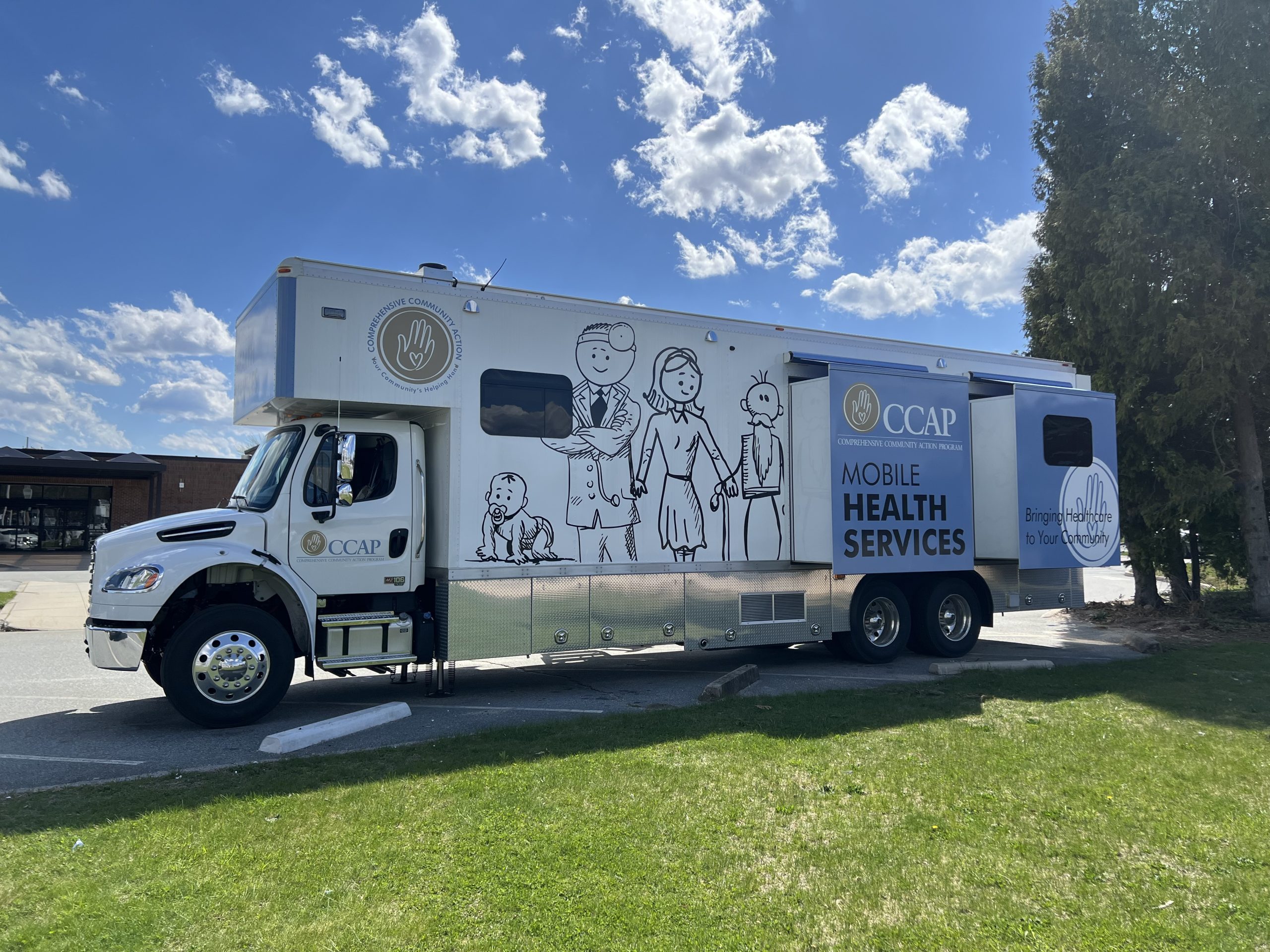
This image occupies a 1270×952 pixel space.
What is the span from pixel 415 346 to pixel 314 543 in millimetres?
2027

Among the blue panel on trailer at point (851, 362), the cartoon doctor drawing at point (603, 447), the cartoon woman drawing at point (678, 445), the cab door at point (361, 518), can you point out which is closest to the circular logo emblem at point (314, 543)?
the cab door at point (361, 518)

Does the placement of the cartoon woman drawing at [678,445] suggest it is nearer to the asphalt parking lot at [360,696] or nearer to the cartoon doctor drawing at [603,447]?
the cartoon doctor drawing at [603,447]

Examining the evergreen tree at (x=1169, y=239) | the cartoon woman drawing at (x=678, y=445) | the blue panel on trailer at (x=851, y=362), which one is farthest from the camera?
the evergreen tree at (x=1169, y=239)

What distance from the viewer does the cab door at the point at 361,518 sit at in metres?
7.84

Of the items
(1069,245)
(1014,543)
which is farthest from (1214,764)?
(1069,245)

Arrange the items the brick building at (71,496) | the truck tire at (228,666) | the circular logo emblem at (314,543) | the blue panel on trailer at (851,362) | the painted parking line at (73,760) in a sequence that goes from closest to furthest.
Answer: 1. the painted parking line at (73,760)
2. the truck tire at (228,666)
3. the circular logo emblem at (314,543)
4. the blue panel on trailer at (851,362)
5. the brick building at (71,496)

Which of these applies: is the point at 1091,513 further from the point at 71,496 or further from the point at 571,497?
the point at 71,496

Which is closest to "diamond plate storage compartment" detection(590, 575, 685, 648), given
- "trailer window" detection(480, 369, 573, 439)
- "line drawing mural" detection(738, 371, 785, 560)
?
"line drawing mural" detection(738, 371, 785, 560)

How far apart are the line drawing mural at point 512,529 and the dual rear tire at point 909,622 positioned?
389cm

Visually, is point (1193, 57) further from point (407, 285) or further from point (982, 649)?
point (407, 285)

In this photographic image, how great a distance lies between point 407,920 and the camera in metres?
Result: 3.64

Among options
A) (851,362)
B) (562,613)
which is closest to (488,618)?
(562,613)

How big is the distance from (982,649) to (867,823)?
27.9 ft

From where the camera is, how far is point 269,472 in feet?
26.4
